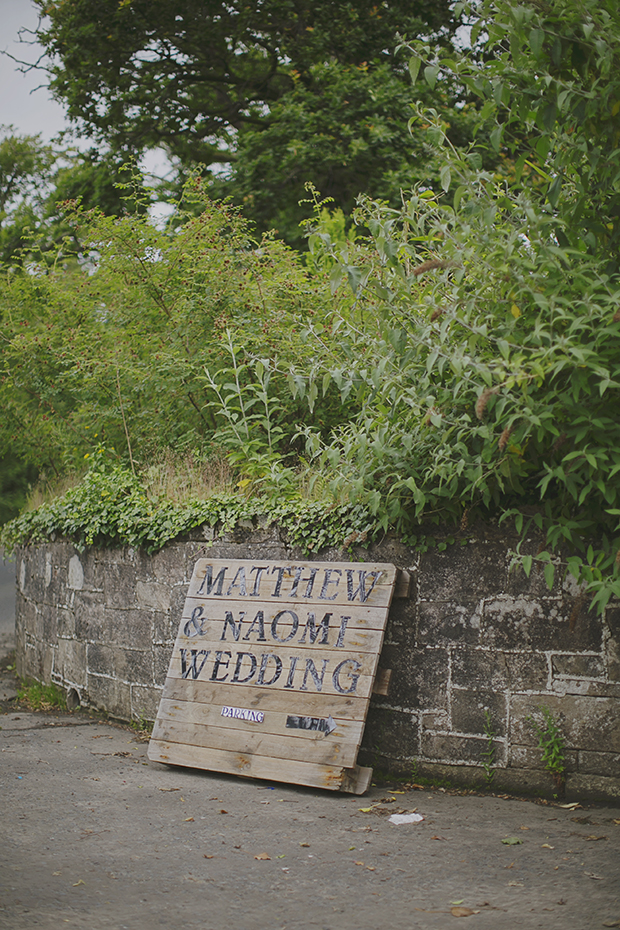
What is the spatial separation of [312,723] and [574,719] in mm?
1391

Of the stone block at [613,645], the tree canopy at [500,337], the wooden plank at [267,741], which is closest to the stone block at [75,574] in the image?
the tree canopy at [500,337]

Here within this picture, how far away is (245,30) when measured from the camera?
44.6 feet

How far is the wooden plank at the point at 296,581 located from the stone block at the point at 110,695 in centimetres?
139

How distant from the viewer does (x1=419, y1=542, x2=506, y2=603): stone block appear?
13.5 feet

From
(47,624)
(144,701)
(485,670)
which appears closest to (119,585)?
(144,701)

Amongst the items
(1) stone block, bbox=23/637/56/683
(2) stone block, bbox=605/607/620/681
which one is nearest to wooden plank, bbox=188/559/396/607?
(2) stone block, bbox=605/607/620/681

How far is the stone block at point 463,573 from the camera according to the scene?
4105 mm

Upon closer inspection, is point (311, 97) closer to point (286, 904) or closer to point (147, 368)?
point (147, 368)

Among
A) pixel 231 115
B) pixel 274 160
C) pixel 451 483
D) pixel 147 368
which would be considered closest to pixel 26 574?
pixel 147 368

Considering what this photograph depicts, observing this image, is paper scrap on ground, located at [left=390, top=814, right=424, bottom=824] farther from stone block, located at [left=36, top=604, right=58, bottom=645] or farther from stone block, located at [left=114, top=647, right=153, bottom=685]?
stone block, located at [left=36, top=604, right=58, bottom=645]

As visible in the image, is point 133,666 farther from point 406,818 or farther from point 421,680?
point 406,818

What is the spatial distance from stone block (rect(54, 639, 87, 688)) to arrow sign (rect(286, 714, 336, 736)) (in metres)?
2.89

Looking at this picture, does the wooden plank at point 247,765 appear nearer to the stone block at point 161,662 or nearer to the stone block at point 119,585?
the stone block at point 161,662

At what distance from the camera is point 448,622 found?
4.24 m
